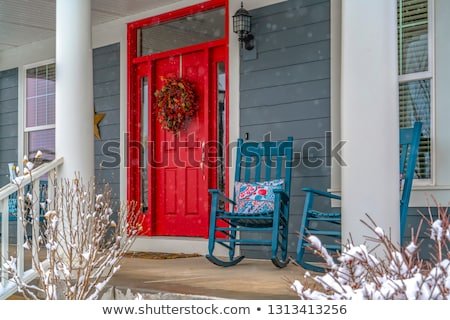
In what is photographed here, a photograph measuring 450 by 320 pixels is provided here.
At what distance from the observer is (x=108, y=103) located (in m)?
7.20

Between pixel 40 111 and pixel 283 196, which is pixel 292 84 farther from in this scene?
pixel 40 111

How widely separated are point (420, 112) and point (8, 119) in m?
5.88

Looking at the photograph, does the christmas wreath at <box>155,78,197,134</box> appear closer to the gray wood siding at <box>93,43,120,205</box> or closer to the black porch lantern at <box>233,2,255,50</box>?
the gray wood siding at <box>93,43,120,205</box>

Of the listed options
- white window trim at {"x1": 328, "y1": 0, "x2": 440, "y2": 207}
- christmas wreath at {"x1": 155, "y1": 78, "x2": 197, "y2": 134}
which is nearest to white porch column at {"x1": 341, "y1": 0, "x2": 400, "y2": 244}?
white window trim at {"x1": 328, "y1": 0, "x2": 440, "y2": 207}

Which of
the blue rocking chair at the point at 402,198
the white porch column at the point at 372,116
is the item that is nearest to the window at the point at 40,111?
the blue rocking chair at the point at 402,198

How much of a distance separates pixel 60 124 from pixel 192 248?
236 cm

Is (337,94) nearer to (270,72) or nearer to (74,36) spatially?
(270,72)

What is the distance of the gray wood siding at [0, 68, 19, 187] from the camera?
8461 millimetres

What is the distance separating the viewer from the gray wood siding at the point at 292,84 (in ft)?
17.3

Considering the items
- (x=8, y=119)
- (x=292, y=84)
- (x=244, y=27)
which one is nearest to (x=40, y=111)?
(x=8, y=119)

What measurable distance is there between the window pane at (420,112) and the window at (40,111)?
4608 millimetres

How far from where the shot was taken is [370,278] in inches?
67.0

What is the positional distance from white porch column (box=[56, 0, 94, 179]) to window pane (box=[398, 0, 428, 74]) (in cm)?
228
